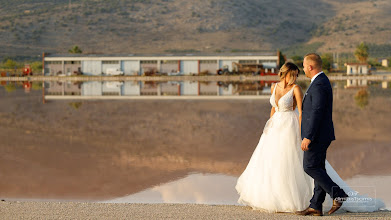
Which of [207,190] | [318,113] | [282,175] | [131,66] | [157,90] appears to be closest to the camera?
[318,113]

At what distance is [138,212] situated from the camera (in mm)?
6305

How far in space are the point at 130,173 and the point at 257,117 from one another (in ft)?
35.8

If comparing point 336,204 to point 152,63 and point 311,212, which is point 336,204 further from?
point 152,63

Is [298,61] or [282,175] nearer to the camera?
[282,175]

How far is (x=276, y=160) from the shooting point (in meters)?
6.58

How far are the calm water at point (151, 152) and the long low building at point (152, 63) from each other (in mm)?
50193

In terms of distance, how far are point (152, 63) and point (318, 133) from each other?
231ft

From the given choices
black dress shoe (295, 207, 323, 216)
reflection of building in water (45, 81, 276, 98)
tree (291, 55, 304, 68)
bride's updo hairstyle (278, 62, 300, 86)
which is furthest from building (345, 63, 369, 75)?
black dress shoe (295, 207, 323, 216)

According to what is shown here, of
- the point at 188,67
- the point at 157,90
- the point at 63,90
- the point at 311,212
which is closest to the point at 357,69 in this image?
the point at 188,67

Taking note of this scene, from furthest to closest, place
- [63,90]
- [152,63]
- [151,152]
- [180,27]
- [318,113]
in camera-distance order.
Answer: [180,27] < [152,63] < [63,90] < [151,152] < [318,113]

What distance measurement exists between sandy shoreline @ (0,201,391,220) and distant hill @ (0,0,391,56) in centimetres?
11890

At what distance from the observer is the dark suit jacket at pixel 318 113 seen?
6.03m

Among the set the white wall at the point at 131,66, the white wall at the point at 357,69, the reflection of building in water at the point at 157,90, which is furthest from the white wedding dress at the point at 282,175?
the white wall at the point at 357,69

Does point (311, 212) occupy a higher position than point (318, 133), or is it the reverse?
point (318, 133)
